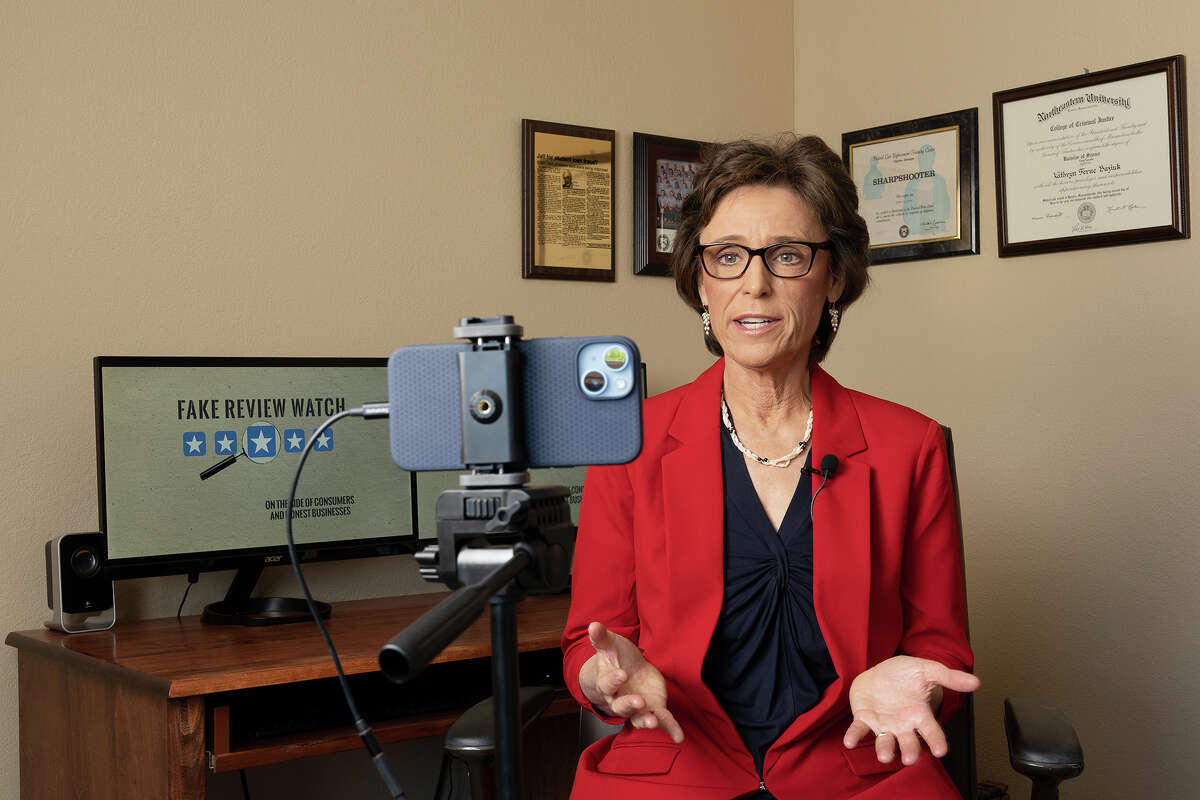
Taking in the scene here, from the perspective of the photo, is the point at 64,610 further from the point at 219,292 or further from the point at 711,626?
the point at 711,626

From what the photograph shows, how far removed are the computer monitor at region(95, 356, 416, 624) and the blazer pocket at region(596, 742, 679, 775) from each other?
72 cm

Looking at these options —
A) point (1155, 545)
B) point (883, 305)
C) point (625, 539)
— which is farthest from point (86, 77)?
point (1155, 545)

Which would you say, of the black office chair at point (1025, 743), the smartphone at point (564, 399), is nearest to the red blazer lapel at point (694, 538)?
the black office chair at point (1025, 743)

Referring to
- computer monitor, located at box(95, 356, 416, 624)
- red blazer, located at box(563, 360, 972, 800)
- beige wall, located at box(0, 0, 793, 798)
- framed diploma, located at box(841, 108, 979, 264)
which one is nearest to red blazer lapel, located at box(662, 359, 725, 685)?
→ red blazer, located at box(563, 360, 972, 800)

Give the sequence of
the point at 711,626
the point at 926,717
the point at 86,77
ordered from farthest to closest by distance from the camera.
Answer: the point at 86,77 < the point at 711,626 < the point at 926,717

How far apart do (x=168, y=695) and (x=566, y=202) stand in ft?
4.91

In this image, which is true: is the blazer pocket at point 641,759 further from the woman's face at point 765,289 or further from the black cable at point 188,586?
the black cable at point 188,586

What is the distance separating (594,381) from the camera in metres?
0.85

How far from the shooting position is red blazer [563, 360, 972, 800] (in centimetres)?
149

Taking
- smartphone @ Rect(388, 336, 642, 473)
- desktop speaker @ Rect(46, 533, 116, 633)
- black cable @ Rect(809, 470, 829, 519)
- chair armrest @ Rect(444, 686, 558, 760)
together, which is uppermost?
smartphone @ Rect(388, 336, 642, 473)

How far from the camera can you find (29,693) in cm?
191

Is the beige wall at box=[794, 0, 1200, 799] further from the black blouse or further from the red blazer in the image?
the black blouse

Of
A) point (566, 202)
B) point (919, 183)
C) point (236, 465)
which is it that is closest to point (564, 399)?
point (236, 465)

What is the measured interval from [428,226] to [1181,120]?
61.1 inches
